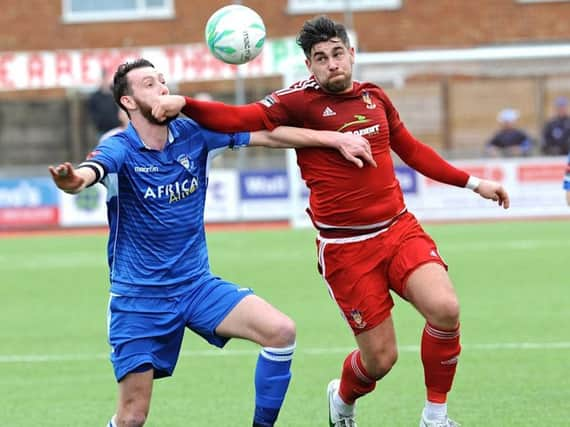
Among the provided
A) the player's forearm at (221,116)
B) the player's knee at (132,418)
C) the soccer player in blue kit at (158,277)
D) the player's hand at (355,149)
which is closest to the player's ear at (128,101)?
the soccer player in blue kit at (158,277)

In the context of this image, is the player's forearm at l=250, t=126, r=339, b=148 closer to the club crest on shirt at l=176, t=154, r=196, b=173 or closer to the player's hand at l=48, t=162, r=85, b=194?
the club crest on shirt at l=176, t=154, r=196, b=173

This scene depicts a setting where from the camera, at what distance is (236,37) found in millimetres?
7047

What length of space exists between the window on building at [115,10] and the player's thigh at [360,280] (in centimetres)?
2331

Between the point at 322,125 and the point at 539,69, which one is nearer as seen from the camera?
the point at 322,125

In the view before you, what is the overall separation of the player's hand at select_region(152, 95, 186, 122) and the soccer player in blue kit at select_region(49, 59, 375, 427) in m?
0.09

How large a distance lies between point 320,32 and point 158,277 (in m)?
1.52

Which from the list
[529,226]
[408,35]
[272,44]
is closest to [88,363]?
[529,226]

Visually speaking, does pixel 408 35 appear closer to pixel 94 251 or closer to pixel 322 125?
pixel 94 251

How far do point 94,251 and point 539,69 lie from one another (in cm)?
892

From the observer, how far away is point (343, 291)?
7.00 meters

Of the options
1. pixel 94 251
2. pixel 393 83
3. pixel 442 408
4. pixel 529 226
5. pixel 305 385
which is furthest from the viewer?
pixel 393 83

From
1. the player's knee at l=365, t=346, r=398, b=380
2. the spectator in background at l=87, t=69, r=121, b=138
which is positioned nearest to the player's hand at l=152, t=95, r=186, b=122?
the player's knee at l=365, t=346, r=398, b=380

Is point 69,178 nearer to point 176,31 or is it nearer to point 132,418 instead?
point 132,418

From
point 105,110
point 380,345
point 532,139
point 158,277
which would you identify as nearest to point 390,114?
point 380,345
